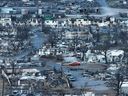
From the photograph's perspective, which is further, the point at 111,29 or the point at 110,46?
the point at 111,29

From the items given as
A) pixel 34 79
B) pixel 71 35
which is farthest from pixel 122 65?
pixel 71 35

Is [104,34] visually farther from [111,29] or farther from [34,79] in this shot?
[34,79]

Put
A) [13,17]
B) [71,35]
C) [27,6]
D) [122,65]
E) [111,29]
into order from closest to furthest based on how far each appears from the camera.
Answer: [122,65] < [71,35] < [111,29] < [13,17] < [27,6]

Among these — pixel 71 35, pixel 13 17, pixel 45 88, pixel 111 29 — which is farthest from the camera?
pixel 13 17

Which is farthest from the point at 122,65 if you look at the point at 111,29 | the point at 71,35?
the point at 111,29

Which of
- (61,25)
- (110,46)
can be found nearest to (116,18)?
(61,25)

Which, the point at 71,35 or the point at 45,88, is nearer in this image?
the point at 45,88

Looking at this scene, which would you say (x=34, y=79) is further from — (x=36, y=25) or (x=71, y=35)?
(x=36, y=25)

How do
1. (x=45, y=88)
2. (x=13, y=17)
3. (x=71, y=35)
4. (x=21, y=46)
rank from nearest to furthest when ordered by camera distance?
(x=45, y=88) < (x=21, y=46) < (x=71, y=35) < (x=13, y=17)

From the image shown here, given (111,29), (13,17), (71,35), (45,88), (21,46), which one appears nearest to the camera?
(45,88)
